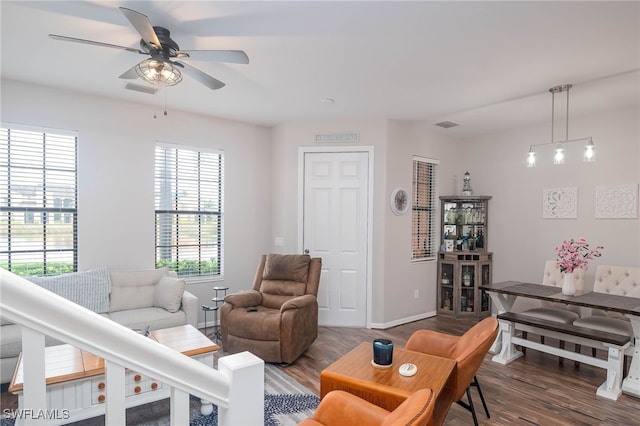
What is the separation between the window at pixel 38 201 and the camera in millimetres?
3627

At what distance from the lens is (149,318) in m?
3.62

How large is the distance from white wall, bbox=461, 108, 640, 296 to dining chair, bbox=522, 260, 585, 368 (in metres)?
0.57

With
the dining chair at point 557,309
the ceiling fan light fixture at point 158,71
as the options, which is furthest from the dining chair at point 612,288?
the ceiling fan light fixture at point 158,71

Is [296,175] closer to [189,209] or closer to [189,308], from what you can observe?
[189,209]

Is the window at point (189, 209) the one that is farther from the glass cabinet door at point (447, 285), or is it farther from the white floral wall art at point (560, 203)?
the white floral wall art at point (560, 203)

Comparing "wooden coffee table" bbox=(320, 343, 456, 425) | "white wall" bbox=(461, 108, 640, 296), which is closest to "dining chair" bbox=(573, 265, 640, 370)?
"white wall" bbox=(461, 108, 640, 296)

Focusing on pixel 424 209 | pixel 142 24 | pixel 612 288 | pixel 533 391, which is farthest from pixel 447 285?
pixel 142 24

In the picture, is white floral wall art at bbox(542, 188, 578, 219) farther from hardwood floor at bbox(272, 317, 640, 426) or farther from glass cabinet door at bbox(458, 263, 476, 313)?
hardwood floor at bbox(272, 317, 640, 426)

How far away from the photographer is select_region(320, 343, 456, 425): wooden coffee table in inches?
75.1

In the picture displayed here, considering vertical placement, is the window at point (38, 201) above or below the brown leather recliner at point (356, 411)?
above

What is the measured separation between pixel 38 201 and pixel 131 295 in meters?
1.36

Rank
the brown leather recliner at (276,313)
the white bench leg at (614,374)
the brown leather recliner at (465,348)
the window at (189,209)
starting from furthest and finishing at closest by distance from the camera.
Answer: the window at (189,209)
the brown leather recliner at (276,313)
the white bench leg at (614,374)
the brown leather recliner at (465,348)

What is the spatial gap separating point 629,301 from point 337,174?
11.0 ft

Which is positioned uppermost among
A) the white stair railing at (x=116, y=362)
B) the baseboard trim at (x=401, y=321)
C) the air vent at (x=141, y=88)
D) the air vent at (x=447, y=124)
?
the air vent at (x=141, y=88)
